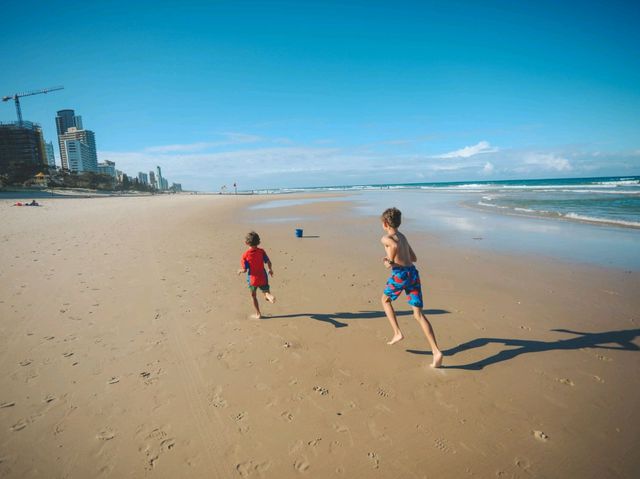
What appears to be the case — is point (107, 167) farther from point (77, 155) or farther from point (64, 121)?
point (64, 121)

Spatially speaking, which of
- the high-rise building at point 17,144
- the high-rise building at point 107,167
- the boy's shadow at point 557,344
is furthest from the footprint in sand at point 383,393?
the high-rise building at point 107,167

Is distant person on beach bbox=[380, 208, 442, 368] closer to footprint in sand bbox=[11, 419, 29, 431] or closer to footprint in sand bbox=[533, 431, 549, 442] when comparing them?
footprint in sand bbox=[533, 431, 549, 442]

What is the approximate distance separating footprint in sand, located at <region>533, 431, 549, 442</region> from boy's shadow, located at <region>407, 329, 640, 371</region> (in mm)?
1081

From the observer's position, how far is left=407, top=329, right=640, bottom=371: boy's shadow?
4.11 meters

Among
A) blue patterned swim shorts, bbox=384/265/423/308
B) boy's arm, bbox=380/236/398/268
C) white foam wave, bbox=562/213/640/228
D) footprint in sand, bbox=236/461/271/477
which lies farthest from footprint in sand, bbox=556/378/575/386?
white foam wave, bbox=562/213/640/228

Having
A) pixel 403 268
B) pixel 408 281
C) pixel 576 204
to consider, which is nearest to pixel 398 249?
pixel 403 268

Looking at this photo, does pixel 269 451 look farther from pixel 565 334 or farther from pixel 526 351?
pixel 565 334

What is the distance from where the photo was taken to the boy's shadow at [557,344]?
411 cm

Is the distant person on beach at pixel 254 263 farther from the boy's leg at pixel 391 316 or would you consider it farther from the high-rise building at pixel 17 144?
the high-rise building at pixel 17 144

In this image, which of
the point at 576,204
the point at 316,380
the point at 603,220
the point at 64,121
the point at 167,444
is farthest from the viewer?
the point at 64,121

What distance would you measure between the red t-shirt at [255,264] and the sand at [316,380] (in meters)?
0.77

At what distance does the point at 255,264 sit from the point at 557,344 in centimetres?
494

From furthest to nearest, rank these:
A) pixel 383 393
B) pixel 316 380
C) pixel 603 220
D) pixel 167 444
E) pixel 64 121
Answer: pixel 64 121 → pixel 603 220 → pixel 316 380 → pixel 383 393 → pixel 167 444

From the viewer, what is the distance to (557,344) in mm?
4301
